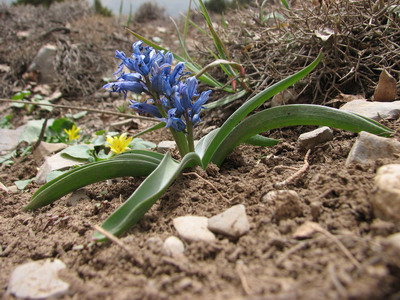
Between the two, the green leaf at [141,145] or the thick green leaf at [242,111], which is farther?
the green leaf at [141,145]

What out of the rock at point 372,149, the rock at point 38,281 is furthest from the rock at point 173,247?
the rock at point 372,149

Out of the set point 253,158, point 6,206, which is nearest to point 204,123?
point 253,158

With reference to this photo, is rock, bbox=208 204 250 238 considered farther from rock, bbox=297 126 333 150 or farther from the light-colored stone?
rock, bbox=297 126 333 150

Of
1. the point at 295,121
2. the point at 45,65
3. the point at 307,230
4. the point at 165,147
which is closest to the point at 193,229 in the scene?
the point at 307,230

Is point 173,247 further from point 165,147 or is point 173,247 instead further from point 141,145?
point 141,145

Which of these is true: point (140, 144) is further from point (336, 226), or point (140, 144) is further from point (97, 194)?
point (336, 226)

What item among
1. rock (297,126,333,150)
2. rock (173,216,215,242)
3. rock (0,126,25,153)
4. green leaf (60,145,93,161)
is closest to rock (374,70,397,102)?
rock (297,126,333,150)

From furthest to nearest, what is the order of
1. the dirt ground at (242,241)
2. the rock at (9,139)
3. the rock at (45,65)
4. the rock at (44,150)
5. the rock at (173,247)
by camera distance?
the rock at (45,65) → the rock at (9,139) → the rock at (44,150) → the rock at (173,247) → the dirt ground at (242,241)

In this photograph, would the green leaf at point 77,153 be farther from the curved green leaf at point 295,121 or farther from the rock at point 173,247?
the rock at point 173,247
